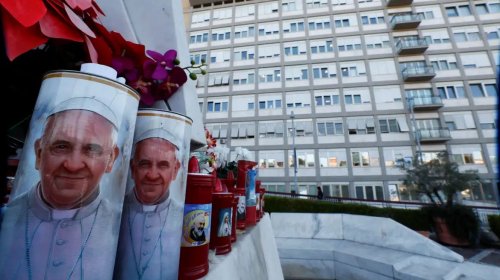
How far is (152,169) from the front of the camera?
521 millimetres

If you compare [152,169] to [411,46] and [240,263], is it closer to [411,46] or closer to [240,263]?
[240,263]

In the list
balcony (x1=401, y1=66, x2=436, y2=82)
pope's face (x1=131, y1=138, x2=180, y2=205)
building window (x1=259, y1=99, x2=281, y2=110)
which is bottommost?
pope's face (x1=131, y1=138, x2=180, y2=205)

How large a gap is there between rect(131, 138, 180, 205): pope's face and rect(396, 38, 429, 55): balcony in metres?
17.5

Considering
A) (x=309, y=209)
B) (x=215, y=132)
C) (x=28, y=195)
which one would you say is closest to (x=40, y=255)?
(x=28, y=195)

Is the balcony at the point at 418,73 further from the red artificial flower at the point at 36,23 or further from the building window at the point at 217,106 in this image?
the red artificial flower at the point at 36,23

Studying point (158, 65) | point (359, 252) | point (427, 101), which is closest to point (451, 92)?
point (427, 101)

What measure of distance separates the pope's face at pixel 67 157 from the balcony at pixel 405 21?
736 inches

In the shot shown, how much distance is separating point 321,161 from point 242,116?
584 centimetres

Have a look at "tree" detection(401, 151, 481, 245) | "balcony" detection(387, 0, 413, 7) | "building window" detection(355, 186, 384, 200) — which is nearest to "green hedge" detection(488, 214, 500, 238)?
"tree" detection(401, 151, 481, 245)

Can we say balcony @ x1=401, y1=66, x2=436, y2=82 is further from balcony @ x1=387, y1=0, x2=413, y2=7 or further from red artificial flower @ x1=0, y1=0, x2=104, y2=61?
red artificial flower @ x1=0, y1=0, x2=104, y2=61

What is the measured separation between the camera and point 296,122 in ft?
47.2

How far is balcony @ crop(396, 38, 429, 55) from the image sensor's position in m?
13.9

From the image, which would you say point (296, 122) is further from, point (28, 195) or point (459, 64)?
point (28, 195)

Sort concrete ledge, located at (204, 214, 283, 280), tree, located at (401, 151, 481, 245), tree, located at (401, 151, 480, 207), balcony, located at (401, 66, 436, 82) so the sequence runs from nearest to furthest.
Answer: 1. concrete ledge, located at (204, 214, 283, 280)
2. tree, located at (401, 151, 481, 245)
3. tree, located at (401, 151, 480, 207)
4. balcony, located at (401, 66, 436, 82)
